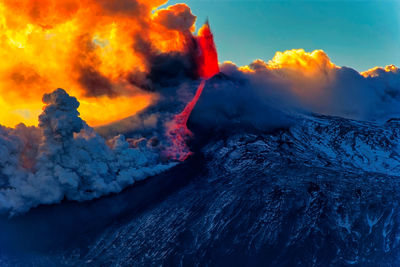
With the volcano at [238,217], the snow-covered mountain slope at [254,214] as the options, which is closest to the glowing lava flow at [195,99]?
the snow-covered mountain slope at [254,214]

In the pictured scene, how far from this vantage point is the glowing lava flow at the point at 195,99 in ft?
73.3

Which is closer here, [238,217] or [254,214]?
[238,217]

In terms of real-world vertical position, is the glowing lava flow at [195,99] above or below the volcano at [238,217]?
above

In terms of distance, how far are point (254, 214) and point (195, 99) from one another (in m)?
16.1

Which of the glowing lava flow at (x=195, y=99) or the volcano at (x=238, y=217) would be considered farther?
the glowing lava flow at (x=195, y=99)

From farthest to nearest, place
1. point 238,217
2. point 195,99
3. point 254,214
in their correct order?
1. point 195,99
2. point 254,214
3. point 238,217

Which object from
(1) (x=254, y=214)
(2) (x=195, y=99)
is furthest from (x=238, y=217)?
(2) (x=195, y=99)

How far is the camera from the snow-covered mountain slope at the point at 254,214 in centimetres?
1214

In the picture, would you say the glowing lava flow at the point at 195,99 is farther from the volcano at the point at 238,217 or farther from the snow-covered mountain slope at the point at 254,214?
the volcano at the point at 238,217

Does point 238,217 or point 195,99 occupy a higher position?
point 195,99

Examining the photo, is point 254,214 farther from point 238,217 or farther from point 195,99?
point 195,99

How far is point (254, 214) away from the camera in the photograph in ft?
47.6

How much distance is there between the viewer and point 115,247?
1273cm

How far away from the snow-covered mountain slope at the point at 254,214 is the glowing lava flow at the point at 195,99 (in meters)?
1.34
